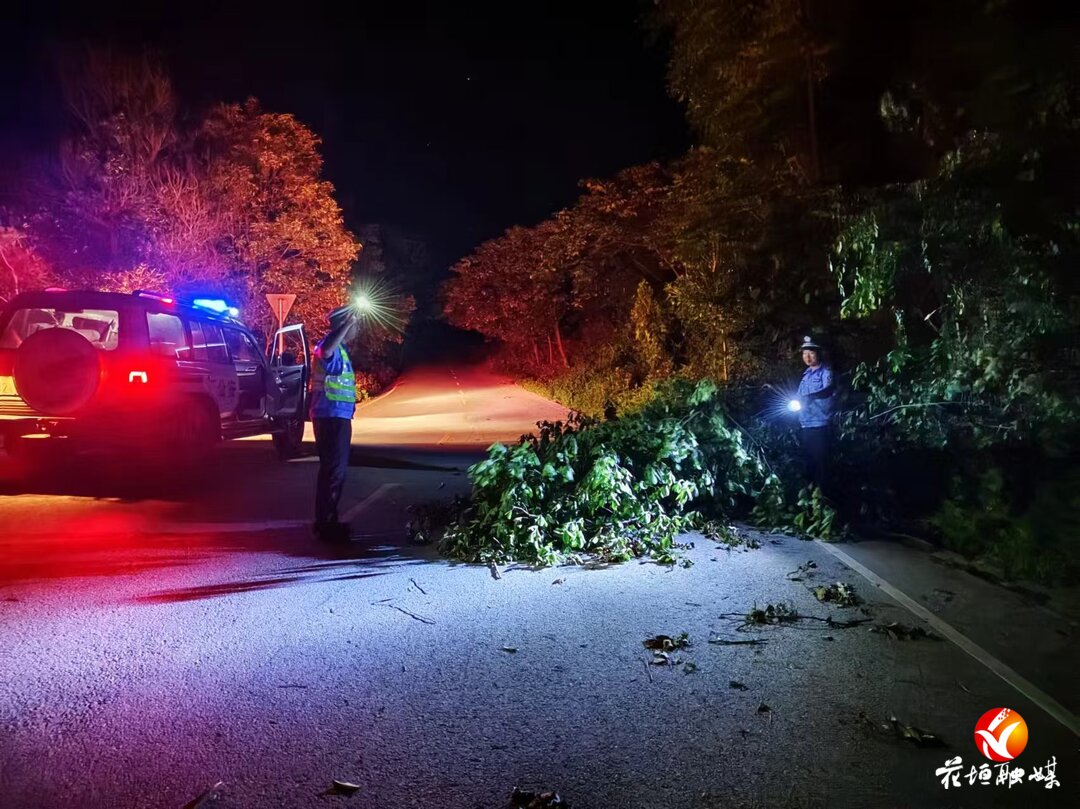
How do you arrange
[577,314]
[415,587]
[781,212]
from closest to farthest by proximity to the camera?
[415,587], [781,212], [577,314]

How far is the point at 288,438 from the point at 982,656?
10.3 meters

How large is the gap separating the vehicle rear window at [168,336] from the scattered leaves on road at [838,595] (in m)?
7.09

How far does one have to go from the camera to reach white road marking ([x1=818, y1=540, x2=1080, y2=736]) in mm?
3797

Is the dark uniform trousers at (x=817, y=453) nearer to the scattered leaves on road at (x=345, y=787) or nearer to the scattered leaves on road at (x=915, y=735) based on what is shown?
the scattered leaves on road at (x=915, y=735)

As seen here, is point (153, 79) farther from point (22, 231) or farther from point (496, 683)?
point (496, 683)

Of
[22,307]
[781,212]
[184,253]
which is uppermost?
[184,253]

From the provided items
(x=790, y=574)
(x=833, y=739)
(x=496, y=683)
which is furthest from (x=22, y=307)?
(x=833, y=739)

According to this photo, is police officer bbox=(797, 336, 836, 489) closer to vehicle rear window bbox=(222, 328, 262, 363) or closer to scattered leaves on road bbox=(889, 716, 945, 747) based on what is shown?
scattered leaves on road bbox=(889, 716, 945, 747)

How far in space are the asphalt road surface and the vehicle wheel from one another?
5.05 meters

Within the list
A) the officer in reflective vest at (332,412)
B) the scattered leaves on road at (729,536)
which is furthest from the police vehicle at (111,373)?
the scattered leaves on road at (729,536)

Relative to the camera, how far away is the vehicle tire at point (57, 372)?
8.56m

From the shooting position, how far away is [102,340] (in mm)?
9766

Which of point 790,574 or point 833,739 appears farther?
point 790,574

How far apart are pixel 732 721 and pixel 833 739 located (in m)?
0.42
